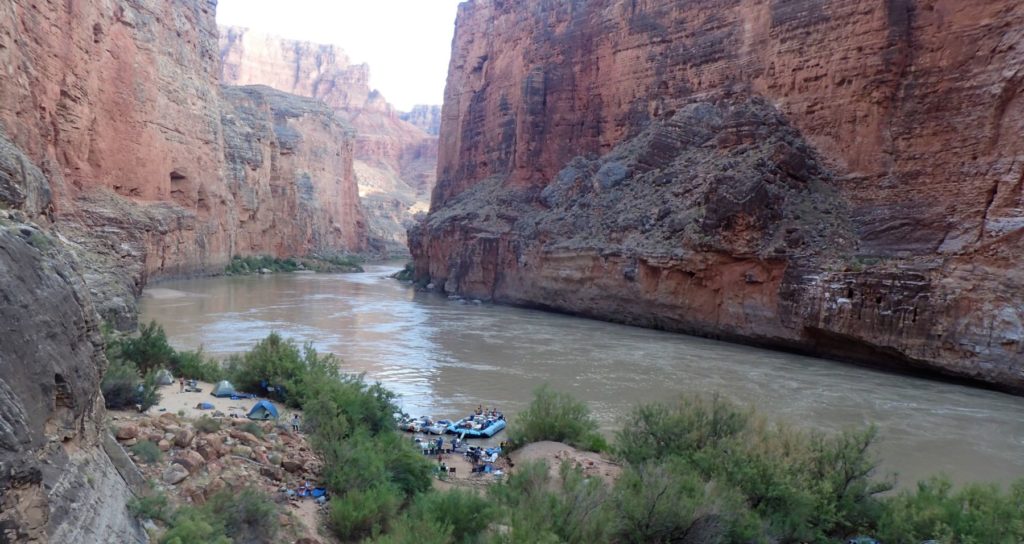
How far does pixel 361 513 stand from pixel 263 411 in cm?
302

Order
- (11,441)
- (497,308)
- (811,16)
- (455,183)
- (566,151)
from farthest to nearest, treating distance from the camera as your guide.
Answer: (455,183) → (566,151) → (497,308) → (811,16) → (11,441)

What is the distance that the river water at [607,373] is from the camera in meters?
10.6

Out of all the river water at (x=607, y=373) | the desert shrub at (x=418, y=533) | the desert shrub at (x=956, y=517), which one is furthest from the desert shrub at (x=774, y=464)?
the desert shrub at (x=418, y=533)

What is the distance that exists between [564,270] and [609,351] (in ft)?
27.9

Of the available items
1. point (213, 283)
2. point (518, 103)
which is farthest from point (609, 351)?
point (213, 283)

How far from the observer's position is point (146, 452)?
5074 mm

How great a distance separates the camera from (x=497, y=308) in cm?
2869

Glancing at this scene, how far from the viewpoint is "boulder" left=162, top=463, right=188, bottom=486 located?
4930 mm

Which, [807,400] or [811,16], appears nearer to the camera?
[807,400]

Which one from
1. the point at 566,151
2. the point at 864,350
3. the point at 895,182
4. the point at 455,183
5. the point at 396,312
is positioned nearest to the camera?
the point at 864,350

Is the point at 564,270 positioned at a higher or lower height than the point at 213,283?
higher

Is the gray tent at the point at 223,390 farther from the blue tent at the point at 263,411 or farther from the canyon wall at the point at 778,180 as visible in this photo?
the canyon wall at the point at 778,180

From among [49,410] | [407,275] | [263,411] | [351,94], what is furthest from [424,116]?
[49,410]

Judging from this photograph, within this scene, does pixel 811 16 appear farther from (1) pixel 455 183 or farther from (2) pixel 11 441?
(1) pixel 455 183
